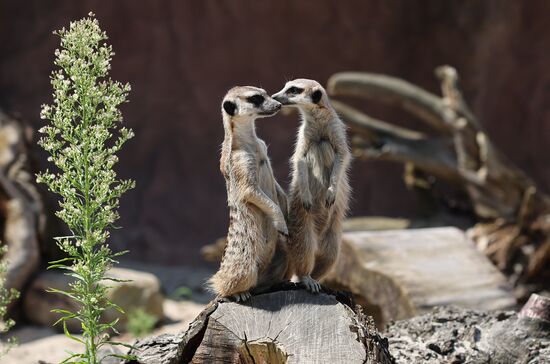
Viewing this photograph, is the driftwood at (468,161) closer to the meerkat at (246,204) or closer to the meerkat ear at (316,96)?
the meerkat ear at (316,96)

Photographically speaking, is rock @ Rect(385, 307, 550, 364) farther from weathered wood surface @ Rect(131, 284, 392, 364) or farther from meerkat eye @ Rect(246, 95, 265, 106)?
meerkat eye @ Rect(246, 95, 265, 106)

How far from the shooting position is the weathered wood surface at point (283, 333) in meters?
2.70

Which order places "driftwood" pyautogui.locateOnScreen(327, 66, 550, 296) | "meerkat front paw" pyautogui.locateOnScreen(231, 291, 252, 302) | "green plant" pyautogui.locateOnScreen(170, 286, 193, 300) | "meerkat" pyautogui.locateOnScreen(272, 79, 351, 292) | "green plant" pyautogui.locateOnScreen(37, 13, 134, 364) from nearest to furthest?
"green plant" pyautogui.locateOnScreen(37, 13, 134, 364) → "meerkat front paw" pyautogui.locateOnScreen(231, 291, 252, 302) → "meerkat" pyautogui.locateOnScreen(272, 79, 351, 292) → "driftwood" pyautogui.locateOnScreen(327, 66, 550, 296) → "green plant" pyautogui.locateOnScreen(170, 286, 193, 300)

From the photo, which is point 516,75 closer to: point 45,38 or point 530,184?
point 530,184

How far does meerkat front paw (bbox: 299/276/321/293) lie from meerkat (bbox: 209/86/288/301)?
0.54 ft

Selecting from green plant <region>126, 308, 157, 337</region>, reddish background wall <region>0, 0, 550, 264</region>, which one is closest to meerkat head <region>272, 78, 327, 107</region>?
green plant <region>126, 308, 157, 337</region>

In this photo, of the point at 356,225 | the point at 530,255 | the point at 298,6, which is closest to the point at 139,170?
the point at 298,6

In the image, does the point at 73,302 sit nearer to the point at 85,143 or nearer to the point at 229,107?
the point at 229,107

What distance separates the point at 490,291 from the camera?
4523 mm

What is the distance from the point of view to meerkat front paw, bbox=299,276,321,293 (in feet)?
9.72

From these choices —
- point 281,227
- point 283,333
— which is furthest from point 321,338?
point 281,227

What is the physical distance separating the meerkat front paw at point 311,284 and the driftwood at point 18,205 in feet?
11.7

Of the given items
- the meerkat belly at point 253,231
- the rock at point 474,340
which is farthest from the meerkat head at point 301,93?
the rock at point 474,340

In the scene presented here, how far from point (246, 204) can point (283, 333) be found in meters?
0.51
